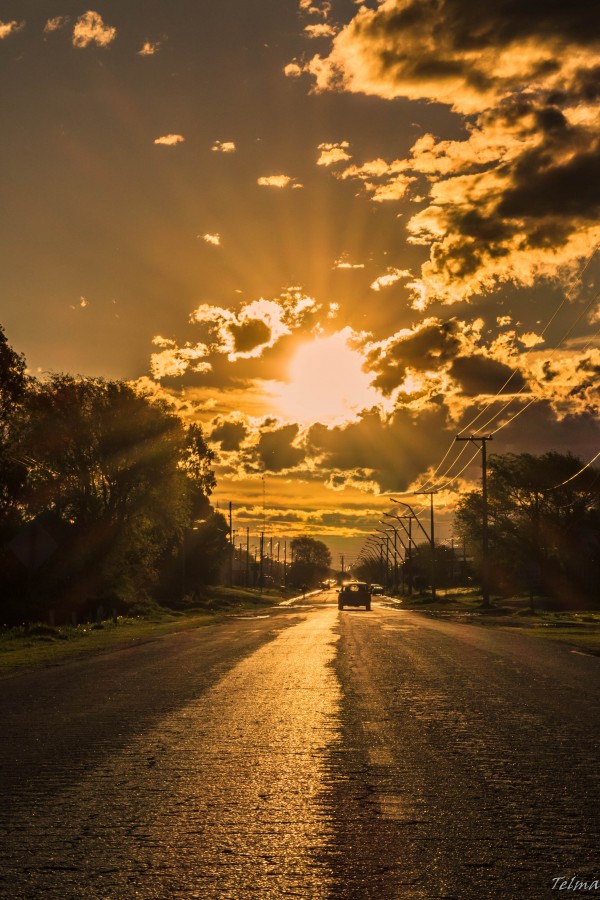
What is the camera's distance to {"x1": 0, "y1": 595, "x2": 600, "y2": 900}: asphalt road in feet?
17.9

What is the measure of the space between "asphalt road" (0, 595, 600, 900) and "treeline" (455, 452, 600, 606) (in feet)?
289

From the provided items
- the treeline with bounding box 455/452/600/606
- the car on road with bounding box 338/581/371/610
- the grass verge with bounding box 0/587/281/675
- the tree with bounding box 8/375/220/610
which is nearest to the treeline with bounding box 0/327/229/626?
the tree with bounding box 8/375/220/610

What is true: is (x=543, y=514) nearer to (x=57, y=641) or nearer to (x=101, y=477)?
(x=101, y=477)

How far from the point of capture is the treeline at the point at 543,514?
10100 cm

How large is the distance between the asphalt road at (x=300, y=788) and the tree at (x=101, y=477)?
144 ft

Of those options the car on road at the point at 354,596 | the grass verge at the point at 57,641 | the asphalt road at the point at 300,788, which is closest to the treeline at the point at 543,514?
the car on road at the point at 354,596

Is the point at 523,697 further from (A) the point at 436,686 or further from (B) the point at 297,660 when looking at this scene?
(B) the point at 297,660

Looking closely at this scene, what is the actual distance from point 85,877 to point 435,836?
2249 millimetres

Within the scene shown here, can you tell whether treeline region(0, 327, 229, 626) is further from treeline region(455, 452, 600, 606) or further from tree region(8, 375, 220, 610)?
treeline region(455, 452, 600, 606)

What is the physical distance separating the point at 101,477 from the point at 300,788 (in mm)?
55217

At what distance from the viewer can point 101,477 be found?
61.5 meters

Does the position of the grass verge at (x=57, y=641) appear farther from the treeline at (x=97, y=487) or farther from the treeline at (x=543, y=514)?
the treeline at (x=543, y=514)

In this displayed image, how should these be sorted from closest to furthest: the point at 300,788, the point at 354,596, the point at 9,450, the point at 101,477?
the point at 300,788, the point at 9,450, the point at 101,477, the point at 354,596

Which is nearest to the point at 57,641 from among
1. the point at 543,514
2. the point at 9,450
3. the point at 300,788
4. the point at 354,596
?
the point at 9,450
